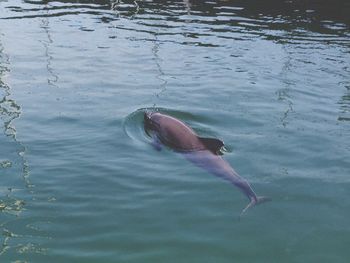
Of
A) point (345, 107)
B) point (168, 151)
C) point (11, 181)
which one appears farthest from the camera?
point (345, 107)

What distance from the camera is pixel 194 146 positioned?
26.9ft

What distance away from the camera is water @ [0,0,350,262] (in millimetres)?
5809

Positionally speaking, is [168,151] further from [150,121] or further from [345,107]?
[345,107]

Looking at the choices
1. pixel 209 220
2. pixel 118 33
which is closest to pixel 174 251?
pixel 209 220

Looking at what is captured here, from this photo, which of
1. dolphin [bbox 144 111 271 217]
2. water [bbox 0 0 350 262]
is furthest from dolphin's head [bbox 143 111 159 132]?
water [bbox 0 0 350 262]

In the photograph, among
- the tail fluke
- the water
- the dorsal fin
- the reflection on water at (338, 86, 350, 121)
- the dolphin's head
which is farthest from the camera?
the reflection on water at (338, 86, 350, 121)

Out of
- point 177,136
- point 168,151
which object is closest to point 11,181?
point 168,151

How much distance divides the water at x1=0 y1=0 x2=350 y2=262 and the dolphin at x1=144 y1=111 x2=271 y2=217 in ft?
0.49

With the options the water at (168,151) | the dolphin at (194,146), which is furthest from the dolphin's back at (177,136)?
the water at (168,151)

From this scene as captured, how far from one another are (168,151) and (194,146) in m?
0.54

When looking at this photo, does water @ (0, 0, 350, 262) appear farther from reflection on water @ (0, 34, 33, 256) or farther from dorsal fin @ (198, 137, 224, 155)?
dorsal fin @ (198, 137, 224, 155)

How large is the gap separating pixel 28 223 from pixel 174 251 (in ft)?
6.40

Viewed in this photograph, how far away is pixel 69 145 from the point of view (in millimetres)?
8625

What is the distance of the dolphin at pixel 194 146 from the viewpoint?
7.06 metres
